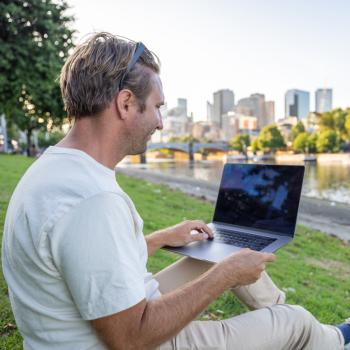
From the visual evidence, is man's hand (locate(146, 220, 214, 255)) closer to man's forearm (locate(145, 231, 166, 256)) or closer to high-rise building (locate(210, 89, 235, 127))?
man's forearm (locate(145, 231, 166, 256))

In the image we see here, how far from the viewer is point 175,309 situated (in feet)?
4.28

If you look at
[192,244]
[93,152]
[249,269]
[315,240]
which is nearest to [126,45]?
[93,152]

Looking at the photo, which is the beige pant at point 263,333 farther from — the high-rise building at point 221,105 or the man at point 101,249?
the high-rise building at point 221,105

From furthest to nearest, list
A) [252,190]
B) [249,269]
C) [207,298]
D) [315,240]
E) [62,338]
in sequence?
[315,240] < [252,190] < [249,269] < [207,298] < [62,338]

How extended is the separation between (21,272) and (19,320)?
0.23 metres

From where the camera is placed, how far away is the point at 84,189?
117 centimetres

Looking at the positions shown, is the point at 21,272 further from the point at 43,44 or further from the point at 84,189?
Result: the point at 43,44

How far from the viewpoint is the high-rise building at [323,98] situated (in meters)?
178

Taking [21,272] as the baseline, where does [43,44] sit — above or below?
above

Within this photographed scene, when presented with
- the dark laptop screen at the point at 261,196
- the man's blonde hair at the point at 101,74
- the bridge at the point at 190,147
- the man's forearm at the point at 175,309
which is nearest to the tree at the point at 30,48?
the dark laptop screen at the point at 261,196

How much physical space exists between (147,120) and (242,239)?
1.08 metres

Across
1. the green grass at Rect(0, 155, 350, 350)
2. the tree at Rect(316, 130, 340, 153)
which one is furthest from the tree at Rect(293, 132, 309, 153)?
the green grass at Rect(0, 155, 350, 350)

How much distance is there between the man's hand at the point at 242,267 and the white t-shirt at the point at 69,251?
40cm

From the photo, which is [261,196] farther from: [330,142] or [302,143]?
[302,143]
